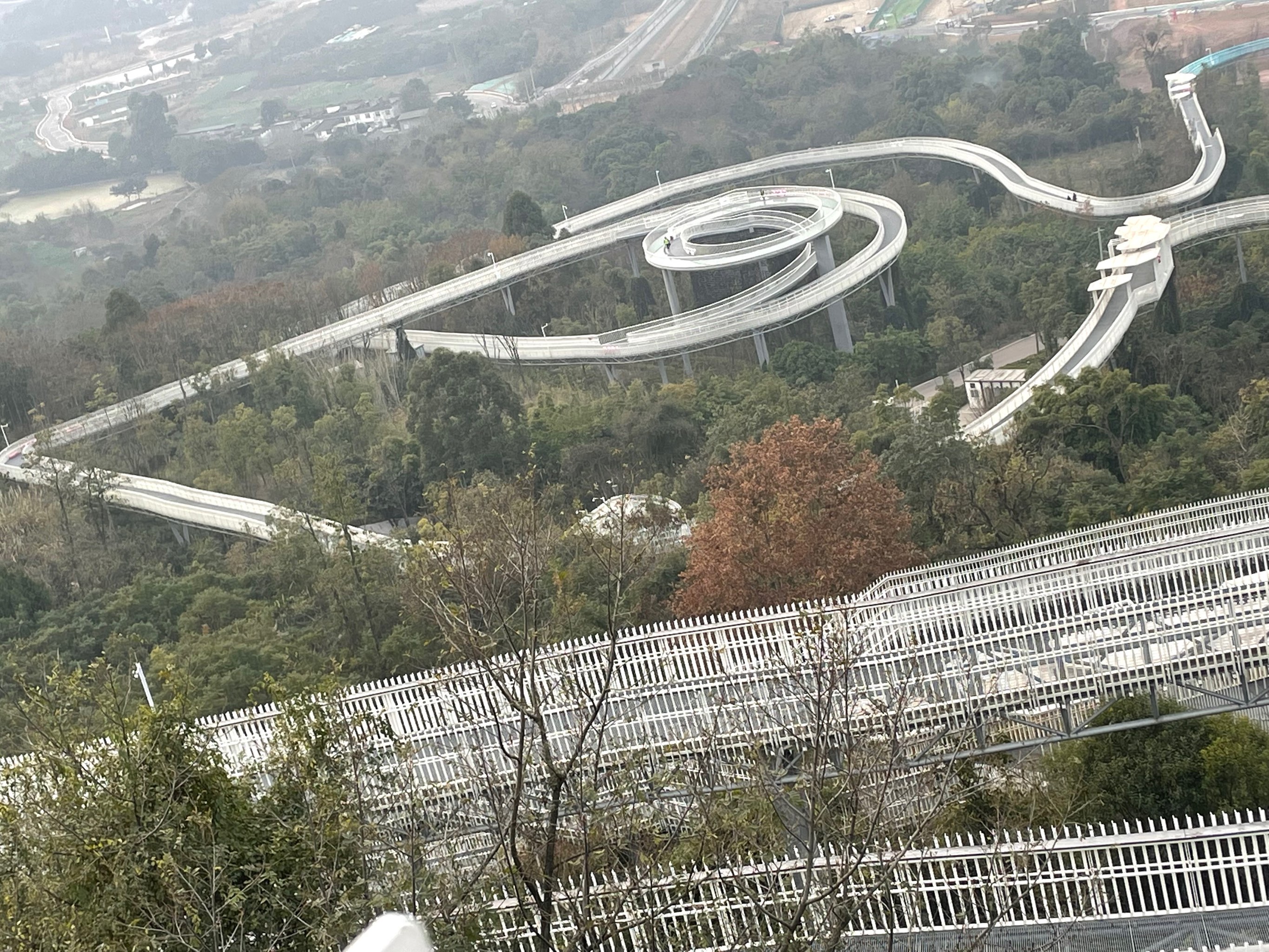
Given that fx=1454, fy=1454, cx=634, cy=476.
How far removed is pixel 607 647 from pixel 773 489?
6737 millimetres

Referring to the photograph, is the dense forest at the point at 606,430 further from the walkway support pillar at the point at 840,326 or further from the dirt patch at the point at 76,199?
the dirt patch at the point at 76,199

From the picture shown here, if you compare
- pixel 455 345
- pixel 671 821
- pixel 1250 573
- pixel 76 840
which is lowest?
pixel 455 345

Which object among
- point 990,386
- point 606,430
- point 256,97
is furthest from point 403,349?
point 256,97

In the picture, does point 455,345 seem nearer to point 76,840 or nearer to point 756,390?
point 756,390

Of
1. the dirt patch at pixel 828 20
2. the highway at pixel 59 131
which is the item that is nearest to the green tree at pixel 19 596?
the dirt patch at pixel 828 20

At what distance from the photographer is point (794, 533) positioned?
81.0ft

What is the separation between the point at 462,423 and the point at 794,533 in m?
18.9

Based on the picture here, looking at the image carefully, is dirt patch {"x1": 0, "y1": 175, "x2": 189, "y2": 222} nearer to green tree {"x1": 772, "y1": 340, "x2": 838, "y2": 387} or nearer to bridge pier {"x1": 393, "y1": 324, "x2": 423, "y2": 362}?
bridge pier {"x1": 393, "y1": 324, "x2": 423, "y2": 362}

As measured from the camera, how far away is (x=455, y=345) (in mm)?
59719

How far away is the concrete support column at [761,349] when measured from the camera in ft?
170

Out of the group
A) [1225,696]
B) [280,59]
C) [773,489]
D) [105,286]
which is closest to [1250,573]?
[1225,696]

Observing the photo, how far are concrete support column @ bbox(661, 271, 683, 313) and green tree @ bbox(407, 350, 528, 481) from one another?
58.1 ft

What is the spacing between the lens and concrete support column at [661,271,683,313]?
193 feet

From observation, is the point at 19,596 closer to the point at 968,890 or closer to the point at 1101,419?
the point at 1101,419
